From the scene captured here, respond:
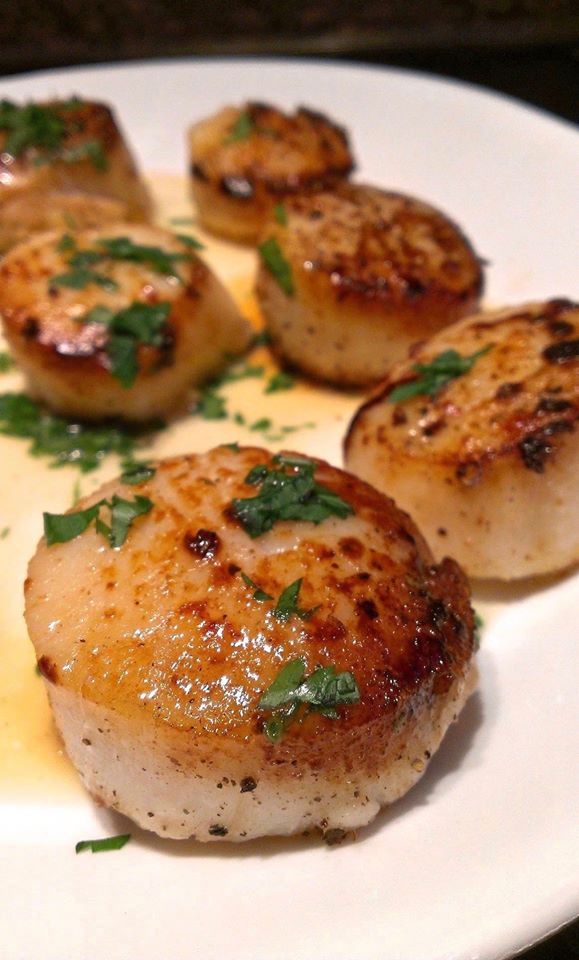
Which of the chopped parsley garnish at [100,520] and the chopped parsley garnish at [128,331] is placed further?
the chopped parsley garnish at [128,331]

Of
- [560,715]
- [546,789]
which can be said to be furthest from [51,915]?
[560,715]

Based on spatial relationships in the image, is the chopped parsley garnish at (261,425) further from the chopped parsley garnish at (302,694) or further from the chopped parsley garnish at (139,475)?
the chopped parsley garnish at (302,694)

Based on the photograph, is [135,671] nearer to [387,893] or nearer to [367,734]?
[367,734]

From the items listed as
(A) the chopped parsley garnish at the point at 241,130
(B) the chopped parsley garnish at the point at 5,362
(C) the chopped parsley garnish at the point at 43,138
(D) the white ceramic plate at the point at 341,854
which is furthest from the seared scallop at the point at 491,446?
(C) the chopped parsley garnish at the point at 43,138

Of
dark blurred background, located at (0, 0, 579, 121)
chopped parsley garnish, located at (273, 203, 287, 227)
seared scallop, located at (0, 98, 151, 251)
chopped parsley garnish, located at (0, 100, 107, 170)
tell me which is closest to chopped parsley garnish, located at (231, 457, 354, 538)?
chopped parsley garnish, located at (273, 203, 287, 227)

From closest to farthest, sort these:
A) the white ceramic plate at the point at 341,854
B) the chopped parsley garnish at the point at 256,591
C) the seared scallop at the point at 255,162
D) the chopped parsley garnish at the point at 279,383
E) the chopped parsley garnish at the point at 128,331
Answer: the white ceramic plate at the point at 341,854, the chopped parsley garnish at the point at 256,591, the chopped parsley garnish at the point at 128,331, the chopped parsley garnish at the point at 279,383, the seared scallop at the point at 255,162

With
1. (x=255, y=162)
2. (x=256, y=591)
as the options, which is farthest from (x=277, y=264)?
(x=256, y=591)

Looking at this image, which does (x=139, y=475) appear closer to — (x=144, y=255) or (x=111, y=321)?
(x=111, y=321)
